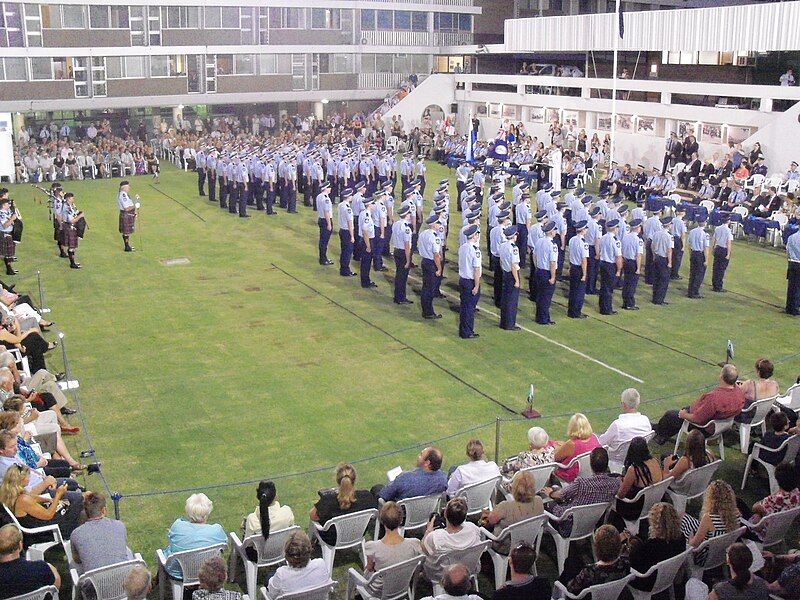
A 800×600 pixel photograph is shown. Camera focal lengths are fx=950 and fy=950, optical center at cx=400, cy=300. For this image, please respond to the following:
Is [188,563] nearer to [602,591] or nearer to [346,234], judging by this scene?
[602,591]

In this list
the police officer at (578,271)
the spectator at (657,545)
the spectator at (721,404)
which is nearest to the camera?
the spectator at (657,545)

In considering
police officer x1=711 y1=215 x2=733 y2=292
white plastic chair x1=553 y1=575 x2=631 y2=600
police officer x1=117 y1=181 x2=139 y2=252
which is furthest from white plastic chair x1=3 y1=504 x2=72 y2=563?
police officer x1=117 y1=181 x2=139 y2=252

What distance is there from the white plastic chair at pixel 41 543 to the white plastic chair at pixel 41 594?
811 millimetres

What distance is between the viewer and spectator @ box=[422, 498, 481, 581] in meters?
7.72

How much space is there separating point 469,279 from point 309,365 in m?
3.17

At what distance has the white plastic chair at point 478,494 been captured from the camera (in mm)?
8781

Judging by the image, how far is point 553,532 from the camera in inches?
335

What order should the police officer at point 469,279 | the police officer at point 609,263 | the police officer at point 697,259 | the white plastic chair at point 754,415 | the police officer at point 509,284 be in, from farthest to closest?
the police officer at point 697,259 < the police officer at point 609,263 < the police officer at point 509,284 < the police officer at point 469,279 < the white plastic chair at point 754,415

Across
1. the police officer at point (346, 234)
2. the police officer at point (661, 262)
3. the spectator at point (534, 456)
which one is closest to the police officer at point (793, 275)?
the police officer at point (661, 262)

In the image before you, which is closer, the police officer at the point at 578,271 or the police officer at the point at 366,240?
the police officer at the point at 578,271

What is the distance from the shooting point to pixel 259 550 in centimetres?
815

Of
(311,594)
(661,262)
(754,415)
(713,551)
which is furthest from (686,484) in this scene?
(661,262)

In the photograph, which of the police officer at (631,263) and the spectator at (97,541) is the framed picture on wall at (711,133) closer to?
the police officer at (631,263)

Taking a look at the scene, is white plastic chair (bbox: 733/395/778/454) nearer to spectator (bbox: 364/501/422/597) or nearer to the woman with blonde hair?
the woman with blonde hair
